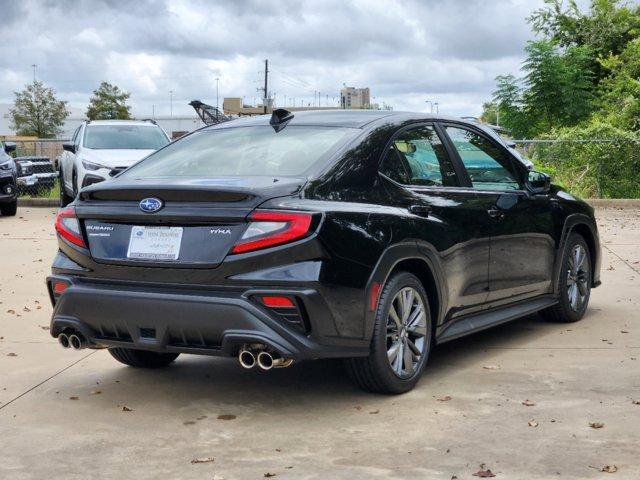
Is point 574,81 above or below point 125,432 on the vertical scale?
above

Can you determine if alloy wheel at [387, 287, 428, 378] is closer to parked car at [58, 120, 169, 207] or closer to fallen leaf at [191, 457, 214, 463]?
fallen leaf at [191, 457, 214, 463]

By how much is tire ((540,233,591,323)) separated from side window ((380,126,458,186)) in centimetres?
166

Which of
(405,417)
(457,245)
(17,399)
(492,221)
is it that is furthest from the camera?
(492,221)

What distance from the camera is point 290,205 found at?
5.21 meters

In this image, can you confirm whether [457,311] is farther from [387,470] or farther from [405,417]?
[387,470]

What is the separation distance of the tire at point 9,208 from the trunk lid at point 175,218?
13.8 meters

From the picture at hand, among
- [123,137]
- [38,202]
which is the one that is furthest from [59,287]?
[38,202]

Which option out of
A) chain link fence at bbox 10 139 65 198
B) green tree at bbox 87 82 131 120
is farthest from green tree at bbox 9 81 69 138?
chain link fence at bbox 10 139 65 198

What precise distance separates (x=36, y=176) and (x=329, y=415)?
819 inches

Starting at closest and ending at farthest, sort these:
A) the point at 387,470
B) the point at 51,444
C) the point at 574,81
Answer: the point at 387,470 → the point at 51,444 → the point at 574,81

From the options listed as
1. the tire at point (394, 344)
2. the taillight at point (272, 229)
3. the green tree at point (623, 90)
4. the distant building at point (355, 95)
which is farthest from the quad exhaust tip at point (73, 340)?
the distant building at point (355, 95)

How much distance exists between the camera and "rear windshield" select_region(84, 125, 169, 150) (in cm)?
1892

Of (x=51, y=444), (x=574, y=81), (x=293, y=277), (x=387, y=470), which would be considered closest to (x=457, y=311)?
(x=293, y=277)

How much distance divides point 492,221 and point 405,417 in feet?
6.14
